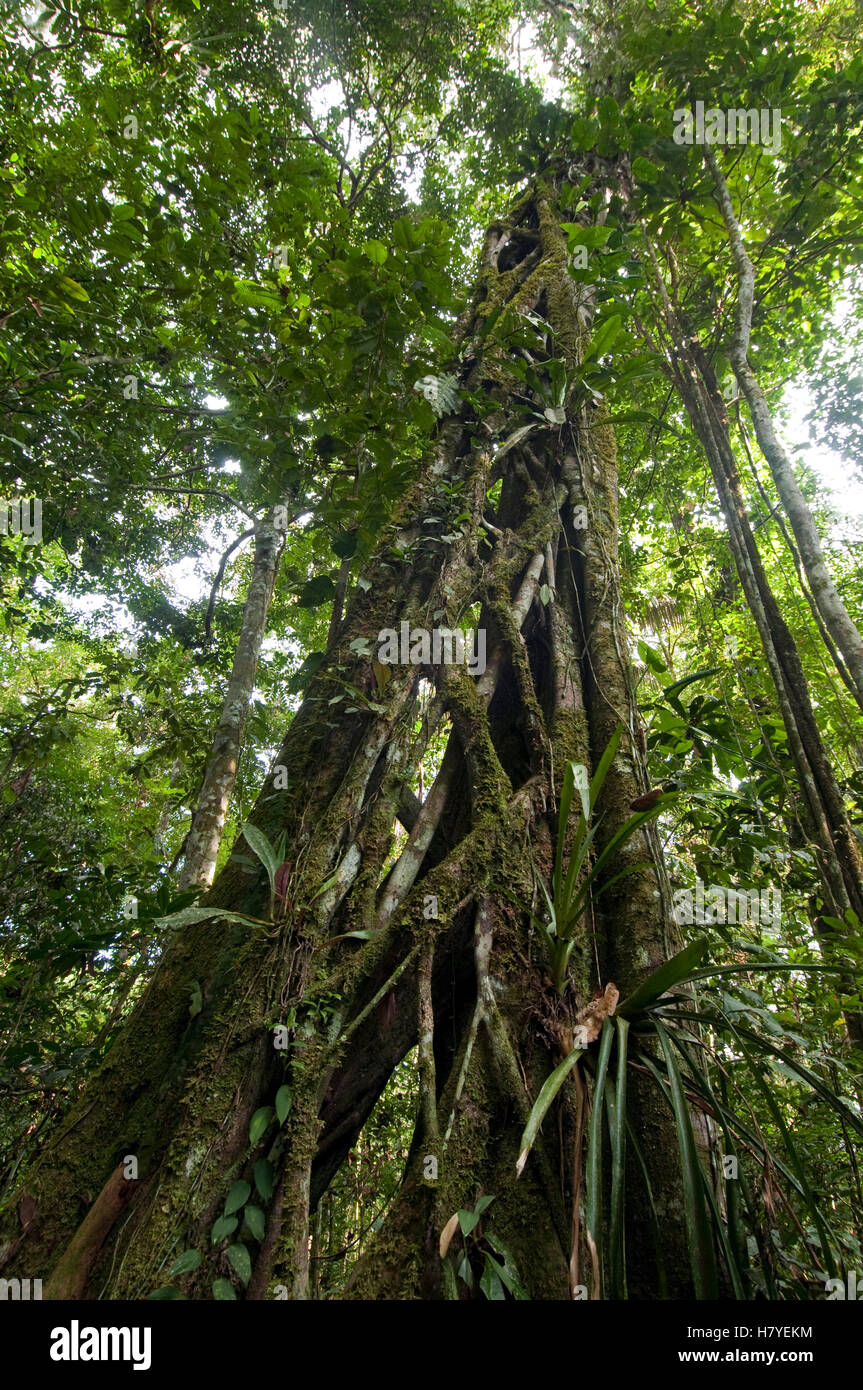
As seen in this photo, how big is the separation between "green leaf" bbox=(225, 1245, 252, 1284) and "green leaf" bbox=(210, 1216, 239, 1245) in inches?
0.9

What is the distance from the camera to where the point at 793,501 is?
107 inches

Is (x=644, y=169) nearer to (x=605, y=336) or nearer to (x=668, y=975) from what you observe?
(x=605, y=336)

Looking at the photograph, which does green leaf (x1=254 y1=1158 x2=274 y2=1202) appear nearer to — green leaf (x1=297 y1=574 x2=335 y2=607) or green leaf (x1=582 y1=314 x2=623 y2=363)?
green leaf (x1=297 y1=574 x2=335 y2=607)

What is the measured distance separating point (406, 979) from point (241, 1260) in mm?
641

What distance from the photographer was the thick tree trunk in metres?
1.20

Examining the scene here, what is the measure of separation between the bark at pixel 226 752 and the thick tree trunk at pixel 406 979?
5.02ft

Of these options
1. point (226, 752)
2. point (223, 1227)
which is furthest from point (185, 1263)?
point (226, 752)

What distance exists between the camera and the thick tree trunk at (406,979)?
1203 millimetres

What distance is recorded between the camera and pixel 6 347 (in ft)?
9.21

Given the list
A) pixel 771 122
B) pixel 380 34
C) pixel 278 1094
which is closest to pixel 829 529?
pixel 771 122

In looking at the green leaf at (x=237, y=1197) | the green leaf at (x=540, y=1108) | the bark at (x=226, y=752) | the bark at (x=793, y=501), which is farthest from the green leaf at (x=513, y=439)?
the green leaf at (x=237, y=1197)

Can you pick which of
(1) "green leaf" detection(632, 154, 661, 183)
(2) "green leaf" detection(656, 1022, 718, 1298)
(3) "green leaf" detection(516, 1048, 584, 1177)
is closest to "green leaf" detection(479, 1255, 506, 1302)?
(3) "green leaf" detection(516, 1048, 584, 1177)

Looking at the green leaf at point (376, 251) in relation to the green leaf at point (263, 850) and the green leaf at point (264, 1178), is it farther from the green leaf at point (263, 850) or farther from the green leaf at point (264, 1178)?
the green leaf at point (264, 1178)
